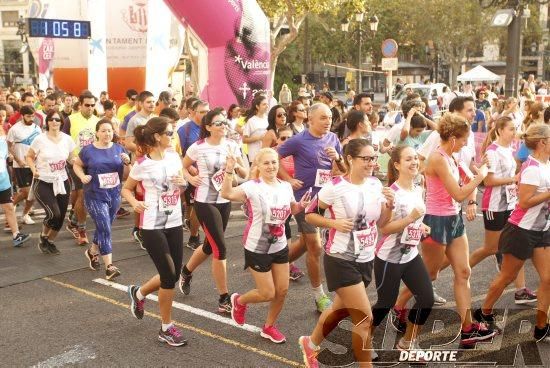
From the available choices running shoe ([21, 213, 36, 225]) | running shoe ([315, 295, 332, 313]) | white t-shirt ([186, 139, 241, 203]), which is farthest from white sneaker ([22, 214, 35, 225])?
running shoe ([315, 295, 332, 313])

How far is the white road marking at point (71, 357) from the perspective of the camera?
4.59m

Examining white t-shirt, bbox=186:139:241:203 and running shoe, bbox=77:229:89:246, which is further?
running shoe, bbox=77:229:89:246

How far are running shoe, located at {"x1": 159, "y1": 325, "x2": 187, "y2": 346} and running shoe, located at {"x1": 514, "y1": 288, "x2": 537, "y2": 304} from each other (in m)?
3.03

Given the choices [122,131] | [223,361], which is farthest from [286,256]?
[122,131]

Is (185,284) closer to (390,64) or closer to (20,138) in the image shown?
(20,138)

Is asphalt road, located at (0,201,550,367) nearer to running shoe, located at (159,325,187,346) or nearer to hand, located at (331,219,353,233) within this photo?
running shoe, located at (159,325,187,346)

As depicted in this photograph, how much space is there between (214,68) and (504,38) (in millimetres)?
45321

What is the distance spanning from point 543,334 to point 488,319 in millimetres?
428

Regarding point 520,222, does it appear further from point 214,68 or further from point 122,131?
point 214,68

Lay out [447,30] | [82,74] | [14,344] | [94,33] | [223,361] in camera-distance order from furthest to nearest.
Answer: [447,30], [82,74], [94,33], [14,344], [223,361]

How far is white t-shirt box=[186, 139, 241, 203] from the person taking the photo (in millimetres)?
5852

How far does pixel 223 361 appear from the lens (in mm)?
4566

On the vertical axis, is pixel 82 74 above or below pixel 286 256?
above

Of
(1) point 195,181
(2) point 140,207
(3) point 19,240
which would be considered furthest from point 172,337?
(3) point 19,240
